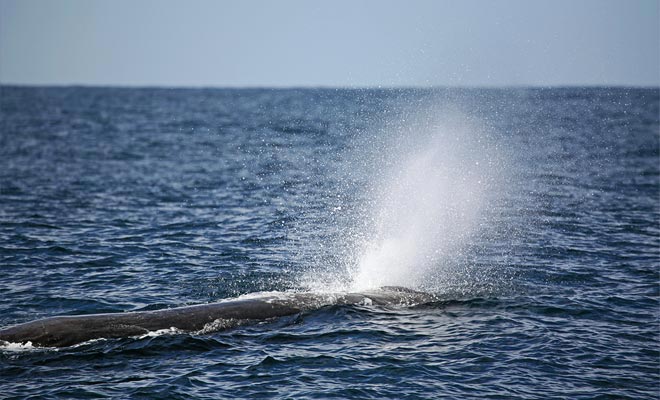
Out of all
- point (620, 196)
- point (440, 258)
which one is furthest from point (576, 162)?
point (440, 258)

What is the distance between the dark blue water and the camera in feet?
55.6

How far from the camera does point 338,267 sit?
87.4 ft

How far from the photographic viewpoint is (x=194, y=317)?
19734 millimetres

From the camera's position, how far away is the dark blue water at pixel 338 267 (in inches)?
667

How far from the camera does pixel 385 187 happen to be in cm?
4234

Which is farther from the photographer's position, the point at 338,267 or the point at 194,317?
the point at 338,267

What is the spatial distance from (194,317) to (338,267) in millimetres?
7848

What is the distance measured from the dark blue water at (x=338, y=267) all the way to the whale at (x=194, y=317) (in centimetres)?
Answer: 43

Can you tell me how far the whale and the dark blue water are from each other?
1.41 ft

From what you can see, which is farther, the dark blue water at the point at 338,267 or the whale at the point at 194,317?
the whale at the point at 194,317

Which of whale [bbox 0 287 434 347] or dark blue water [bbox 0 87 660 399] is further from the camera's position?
whale [bbox 0 287 434 347]

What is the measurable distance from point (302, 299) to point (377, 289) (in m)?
2.56

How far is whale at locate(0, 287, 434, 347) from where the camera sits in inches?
723

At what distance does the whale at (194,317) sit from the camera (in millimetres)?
18359
